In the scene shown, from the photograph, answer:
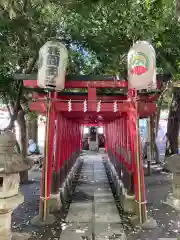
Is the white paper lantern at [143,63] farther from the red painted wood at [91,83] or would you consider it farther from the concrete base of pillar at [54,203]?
the concrete base of pillar at [54,203]

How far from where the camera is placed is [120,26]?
921cm

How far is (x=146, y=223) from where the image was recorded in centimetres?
806

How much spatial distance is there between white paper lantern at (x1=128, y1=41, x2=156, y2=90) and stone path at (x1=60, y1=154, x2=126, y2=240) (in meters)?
3.60

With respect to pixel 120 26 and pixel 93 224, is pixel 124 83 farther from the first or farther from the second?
pixel 93 224

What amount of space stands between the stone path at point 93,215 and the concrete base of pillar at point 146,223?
0.37m

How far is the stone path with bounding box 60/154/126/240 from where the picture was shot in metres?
7.61

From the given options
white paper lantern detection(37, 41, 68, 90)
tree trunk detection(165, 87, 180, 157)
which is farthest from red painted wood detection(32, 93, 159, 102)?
tree trunk detection(165, 87, 180, 157)

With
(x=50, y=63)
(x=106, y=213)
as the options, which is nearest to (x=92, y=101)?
(x=50, y=63)

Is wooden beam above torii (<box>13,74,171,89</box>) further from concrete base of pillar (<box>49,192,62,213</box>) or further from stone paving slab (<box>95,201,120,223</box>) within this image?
stone paving slab (<box>95,201,120,223</box>)

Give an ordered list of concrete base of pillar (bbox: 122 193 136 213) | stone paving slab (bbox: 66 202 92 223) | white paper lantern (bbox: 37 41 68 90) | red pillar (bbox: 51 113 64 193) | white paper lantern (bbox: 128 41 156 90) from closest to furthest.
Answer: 1. white paper lantern (bbox: 128 41 156 90)
2. white paper lantern (bbox: 37 41 68 90)
3. stone paving slab (bbox: 66 202 92 223)
4. concrete base of pillar (bbox: 122 193 136 213)
5. red pillar (bbox: 51 113 64 193)

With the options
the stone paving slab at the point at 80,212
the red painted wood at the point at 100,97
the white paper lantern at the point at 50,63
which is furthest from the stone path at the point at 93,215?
the white paper lantern at the point at 50,63

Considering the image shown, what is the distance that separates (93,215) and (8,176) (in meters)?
3.41

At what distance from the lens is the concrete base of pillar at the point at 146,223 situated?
799 centimetres

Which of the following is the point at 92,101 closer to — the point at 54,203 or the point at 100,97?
the point at 100,97
